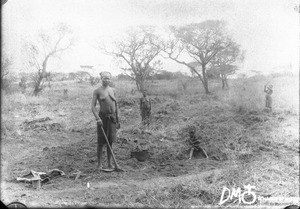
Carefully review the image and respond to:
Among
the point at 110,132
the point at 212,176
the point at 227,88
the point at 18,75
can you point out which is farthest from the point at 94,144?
the point at 227,88

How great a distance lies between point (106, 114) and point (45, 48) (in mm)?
1314

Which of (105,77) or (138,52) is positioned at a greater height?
(138,52)

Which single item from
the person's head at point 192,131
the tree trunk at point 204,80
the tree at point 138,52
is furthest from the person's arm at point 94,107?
the tree trunk at point 204,80

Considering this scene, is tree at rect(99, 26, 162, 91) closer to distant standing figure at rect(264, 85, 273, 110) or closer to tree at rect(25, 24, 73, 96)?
tree at rect(25, 24, 73, 96)

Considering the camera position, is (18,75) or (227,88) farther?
(227,88)

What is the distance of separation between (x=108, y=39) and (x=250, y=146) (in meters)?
2.96

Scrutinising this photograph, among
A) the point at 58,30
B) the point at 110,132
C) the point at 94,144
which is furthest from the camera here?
the point at 94,144

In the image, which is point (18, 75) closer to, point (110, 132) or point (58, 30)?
point (58, 30)

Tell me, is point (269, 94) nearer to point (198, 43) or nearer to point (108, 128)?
point (198, 43)

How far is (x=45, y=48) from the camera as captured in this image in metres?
4.91

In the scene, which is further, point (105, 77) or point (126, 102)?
point (126, 102)

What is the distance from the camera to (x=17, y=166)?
483 centimetres

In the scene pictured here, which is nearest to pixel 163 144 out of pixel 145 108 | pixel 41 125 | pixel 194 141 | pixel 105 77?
pixel 194 141

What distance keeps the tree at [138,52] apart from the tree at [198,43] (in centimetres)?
22
